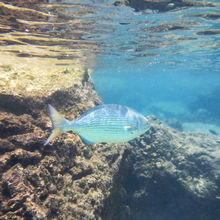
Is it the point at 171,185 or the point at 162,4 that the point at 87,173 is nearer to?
the point at 171,185

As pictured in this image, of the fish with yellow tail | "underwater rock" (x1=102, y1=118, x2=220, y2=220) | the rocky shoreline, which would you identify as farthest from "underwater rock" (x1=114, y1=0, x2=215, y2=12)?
"underwater rock" (x1=102, y1=118, x2=220, y2=220)

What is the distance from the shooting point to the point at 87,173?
4254mm

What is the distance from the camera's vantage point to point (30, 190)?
2.86 m

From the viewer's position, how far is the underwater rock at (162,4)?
739 cm

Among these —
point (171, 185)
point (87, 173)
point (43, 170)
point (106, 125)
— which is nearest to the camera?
point (106, 125)

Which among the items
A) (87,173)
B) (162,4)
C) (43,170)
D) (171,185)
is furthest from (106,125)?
(162,4)

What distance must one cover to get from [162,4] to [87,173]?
8601 millimetres

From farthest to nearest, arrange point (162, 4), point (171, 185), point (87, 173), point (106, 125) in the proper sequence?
1. point (162, 4)
2. point (171, 185)
3. point (87, 173)
4. point (106, 125)

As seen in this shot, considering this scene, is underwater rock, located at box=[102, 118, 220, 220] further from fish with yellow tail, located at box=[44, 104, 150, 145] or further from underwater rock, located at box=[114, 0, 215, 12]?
underwater rock, located at box=[114, 0, 215, 12]

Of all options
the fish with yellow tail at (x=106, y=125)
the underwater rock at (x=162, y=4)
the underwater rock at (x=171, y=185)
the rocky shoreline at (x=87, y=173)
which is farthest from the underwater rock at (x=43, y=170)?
the underwater rock at (x=162, y=4)

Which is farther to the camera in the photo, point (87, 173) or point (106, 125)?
point (87, 173)

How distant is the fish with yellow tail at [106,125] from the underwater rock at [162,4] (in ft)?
21.7

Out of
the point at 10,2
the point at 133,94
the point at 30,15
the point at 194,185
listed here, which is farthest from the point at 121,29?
the point at 133,94

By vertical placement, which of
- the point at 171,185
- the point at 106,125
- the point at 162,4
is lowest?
the point at 171,185
